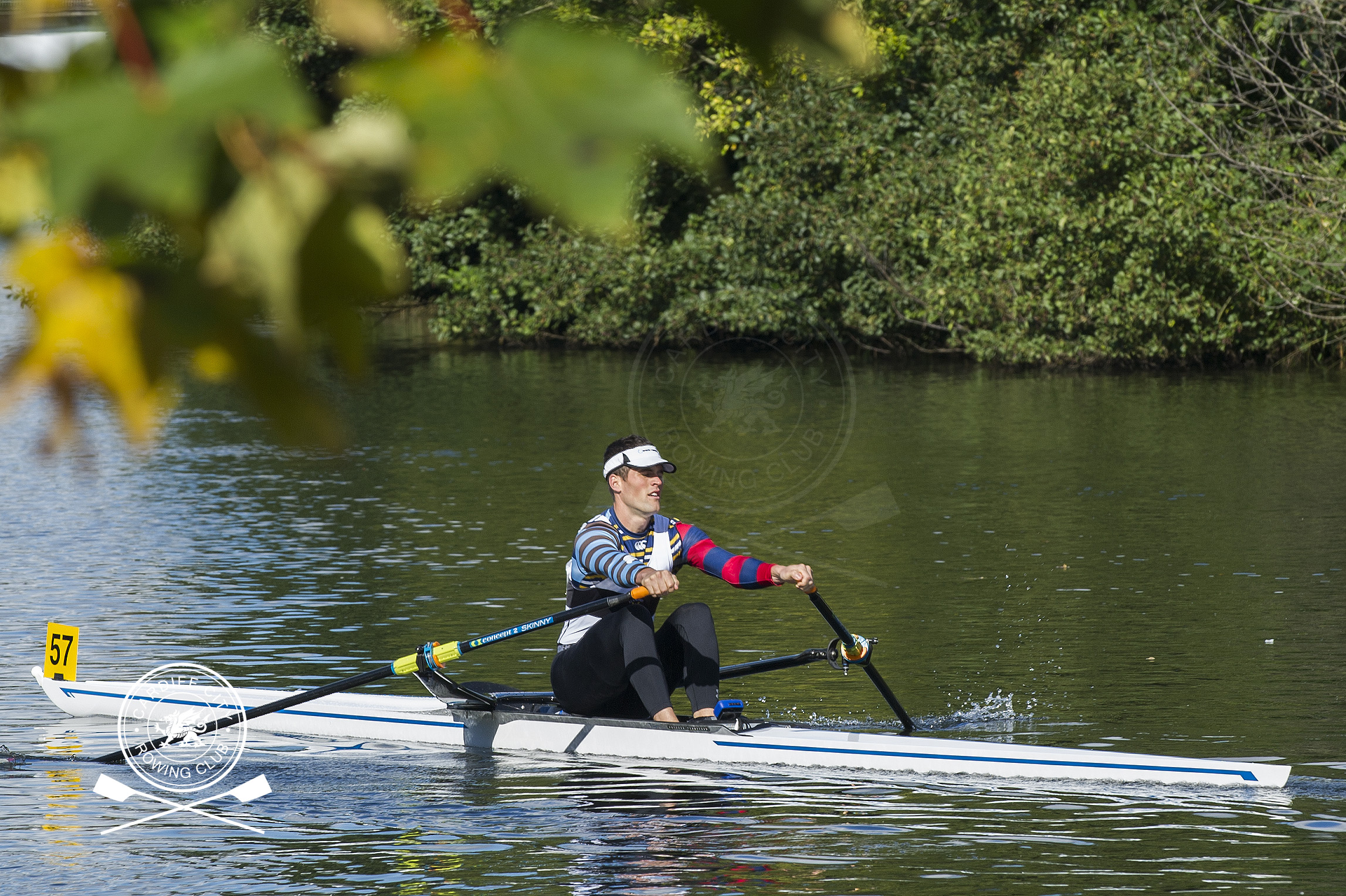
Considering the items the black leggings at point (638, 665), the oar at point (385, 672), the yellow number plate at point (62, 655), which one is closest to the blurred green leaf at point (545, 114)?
the oar at point (385, 672)

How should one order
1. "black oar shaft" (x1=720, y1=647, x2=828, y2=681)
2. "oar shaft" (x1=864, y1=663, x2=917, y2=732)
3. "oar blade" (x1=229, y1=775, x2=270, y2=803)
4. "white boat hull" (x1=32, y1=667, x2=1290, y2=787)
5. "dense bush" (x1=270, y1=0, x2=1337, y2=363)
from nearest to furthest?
"white boat hull" (x1=32, y1=667, x2=1290, y2=787) → "oar blade" (x1=229, y1=775, x2=270, y2=803) → "black oar shaft" (x1=720, y1=647, x2=828, y2=681) → "oar shaft" (x1=864, y1=663, x2=917, y2=732) → "dense bush" (x1=270, y1=0, x2=1337, y2=363)

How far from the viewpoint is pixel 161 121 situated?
1.08m

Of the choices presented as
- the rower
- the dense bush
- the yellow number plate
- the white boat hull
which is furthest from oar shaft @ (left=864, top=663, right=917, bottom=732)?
the dense bush

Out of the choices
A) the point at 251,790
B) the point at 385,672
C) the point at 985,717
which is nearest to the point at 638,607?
the point at 385,672

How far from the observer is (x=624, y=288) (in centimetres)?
3494

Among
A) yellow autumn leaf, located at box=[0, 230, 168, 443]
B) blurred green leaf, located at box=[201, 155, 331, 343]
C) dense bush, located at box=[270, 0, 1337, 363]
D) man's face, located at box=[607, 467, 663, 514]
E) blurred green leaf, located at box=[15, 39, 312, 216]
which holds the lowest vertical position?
man's face, located at box=[607, 467, 663, 514]

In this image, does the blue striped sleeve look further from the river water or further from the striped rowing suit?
the river water

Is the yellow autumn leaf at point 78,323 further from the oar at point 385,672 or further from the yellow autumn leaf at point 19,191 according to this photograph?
the oar at point 385,672

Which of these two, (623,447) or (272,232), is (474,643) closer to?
(623,447)

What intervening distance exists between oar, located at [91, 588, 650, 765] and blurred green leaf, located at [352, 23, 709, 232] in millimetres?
7117

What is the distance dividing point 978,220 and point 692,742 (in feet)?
76.0

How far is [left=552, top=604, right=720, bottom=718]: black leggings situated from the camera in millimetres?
8398

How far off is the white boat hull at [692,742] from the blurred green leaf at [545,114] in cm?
730

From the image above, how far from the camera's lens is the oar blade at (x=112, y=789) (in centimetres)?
821
